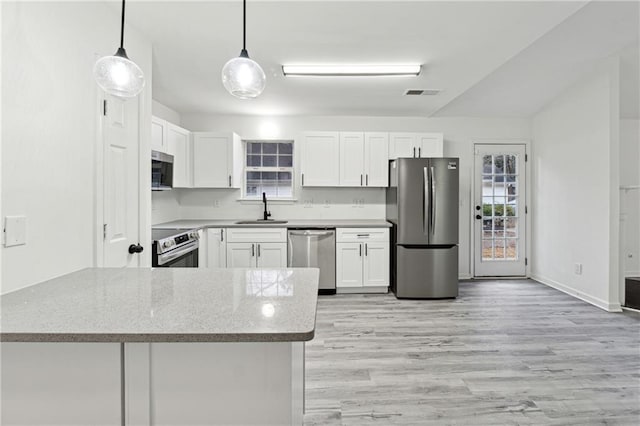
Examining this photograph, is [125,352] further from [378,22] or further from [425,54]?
[425,54]

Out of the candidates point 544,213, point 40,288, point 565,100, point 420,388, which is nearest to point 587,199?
point 544,213

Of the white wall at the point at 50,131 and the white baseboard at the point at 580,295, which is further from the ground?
the white wall at the point at 50,131

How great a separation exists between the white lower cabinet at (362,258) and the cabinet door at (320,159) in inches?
31.0

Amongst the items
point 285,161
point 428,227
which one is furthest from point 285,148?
point 428,227

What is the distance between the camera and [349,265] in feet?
14.6

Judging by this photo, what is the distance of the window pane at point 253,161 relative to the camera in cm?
512

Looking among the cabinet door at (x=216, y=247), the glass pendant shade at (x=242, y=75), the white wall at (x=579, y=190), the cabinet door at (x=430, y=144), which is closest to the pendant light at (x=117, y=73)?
the glass pendant shade at (x=242, y=75)

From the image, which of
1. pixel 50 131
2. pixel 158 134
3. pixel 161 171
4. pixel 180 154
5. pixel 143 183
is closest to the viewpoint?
pixel 50 131

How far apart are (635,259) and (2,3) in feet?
20.8

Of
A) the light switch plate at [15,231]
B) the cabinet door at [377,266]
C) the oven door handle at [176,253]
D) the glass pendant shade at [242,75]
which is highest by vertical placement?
the glass pendant shade at [242,75]

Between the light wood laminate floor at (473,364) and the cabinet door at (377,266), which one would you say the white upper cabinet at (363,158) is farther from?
the light wood laminate floor at (473,364)

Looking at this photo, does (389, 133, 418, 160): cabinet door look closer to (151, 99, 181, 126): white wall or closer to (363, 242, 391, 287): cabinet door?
(363, 242, 391, 287): cabinet door

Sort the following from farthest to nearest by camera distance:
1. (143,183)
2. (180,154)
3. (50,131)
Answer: (180,154) → (143,183) → (50,131)

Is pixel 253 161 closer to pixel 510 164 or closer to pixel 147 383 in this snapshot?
pixel 510 164
